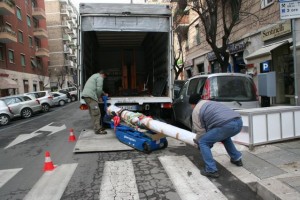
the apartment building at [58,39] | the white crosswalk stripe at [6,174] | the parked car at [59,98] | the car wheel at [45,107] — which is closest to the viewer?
the white crosswalk stripe at [6,174]

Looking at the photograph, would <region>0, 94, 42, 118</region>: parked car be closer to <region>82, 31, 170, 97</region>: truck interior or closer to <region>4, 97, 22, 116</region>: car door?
<region>4, 97, 22, 116</region>: car door

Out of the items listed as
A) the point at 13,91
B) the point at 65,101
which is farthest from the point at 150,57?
the point at 13,91

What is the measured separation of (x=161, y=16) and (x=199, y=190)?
558cm

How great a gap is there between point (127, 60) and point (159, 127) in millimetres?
7715

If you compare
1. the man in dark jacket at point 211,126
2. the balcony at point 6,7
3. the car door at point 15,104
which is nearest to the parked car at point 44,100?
the car door at point 15,104

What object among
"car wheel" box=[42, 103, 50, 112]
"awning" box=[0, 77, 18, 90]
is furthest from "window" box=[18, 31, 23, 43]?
"car wheel" box=[42, 103, 50, 112]

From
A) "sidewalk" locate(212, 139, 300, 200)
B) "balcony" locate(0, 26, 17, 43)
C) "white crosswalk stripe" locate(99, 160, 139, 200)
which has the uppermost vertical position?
"balcony" locate(0, 26, 17, 43)

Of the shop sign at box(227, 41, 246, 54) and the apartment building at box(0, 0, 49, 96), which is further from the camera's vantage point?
the apartment building at box(0, 0, 49, 96)

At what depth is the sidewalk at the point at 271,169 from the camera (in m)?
3.82

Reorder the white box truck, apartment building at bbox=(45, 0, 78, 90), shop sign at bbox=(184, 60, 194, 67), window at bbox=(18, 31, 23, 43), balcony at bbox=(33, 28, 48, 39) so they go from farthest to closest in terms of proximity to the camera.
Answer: apartment building at bbox=(45, 0, 78, 90) < balcony at bbox=(33, 28, 48, 39) < window at bbox=(18, 31, 23, 43) < shop sign at bbox=(184, 60, 194, 67) < the white box truck

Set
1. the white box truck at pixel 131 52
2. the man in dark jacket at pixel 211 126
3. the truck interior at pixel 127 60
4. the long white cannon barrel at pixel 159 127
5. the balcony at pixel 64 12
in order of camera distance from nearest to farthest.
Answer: the man in dark jacket at pixel 211 126
the long white cannon barrel at pixel 159 127
the white box truck at pixel 131 52
the truck interior at pixel 127 60
the balcony at pixel 64 12

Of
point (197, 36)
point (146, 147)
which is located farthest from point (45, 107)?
point (146, 147)

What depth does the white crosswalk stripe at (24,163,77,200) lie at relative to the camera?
13.7 ft

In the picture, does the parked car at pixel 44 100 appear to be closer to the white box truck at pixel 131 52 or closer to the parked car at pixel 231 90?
the white box truck at pixel 131 52
